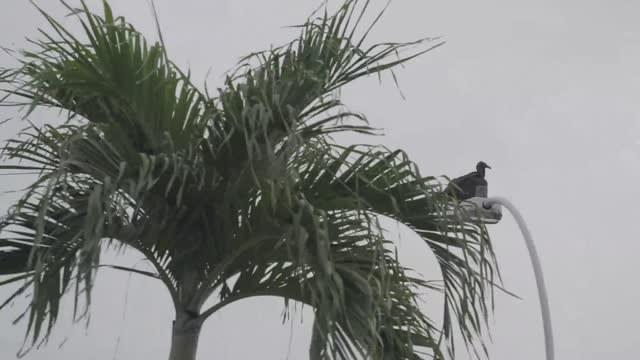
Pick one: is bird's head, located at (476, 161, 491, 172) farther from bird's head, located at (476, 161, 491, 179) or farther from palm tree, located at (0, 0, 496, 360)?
palm tree, located at (0, 0, 496, 360)

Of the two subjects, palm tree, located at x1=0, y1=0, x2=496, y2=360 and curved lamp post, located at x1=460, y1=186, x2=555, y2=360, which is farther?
Answer: curved lamp post, located at x1=460, y1=186, x2=555, y2=360

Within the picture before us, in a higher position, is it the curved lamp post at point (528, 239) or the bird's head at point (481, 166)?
the bird's head at point (481, 166)

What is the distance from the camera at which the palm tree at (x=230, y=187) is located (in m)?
3.14

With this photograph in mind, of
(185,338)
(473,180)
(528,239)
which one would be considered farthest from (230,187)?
(528,239)

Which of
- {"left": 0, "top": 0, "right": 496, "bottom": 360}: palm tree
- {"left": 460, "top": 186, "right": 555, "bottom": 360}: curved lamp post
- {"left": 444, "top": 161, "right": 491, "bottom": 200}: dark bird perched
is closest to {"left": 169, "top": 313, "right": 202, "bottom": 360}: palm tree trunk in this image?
{"left": 0, "top": 0, "right": 496, "bottom": 360}: palm tree

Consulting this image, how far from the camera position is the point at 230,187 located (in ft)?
11.1

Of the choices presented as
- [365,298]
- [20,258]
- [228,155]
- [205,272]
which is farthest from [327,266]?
[20,258]

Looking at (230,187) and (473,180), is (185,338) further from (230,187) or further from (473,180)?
(473,180)

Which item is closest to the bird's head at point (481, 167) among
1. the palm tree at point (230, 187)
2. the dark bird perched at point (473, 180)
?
the dark bird perched at point (473, 180)

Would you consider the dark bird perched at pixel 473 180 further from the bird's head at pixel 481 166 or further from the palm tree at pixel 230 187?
the palm tree at pixel 230 187

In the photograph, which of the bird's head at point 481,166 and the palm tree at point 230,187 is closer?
the palm tree at point 230,187

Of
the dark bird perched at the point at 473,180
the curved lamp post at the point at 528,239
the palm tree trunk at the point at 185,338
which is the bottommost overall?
the palm tree trunk at the point at 185,338

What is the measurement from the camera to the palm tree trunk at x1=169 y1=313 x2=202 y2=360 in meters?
3.59

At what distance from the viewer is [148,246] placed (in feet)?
11.9
